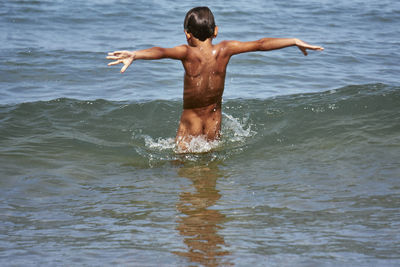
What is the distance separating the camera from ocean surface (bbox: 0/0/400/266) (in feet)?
12.8

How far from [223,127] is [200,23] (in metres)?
2.24

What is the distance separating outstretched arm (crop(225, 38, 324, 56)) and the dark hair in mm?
296

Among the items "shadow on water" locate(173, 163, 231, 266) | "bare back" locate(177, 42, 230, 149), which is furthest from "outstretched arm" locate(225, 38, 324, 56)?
"shadow on water" locate(173, 163, 231, 266)

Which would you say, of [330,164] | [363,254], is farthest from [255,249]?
[330,164]

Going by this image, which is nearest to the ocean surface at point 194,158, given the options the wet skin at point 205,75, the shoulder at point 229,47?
the wet skin at point 205,75

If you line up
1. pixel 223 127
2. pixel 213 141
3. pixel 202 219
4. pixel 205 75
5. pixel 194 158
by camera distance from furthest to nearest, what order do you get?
1. pixel 223 127
2. pixel 213 141
3. pixel 194 158
4. pixel 205 75
5. pixel 202 219

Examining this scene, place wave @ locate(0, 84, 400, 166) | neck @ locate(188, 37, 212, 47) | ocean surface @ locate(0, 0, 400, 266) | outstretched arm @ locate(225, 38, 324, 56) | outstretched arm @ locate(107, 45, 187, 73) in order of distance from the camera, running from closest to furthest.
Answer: ocean surface @ locate(0, 0, 400, 266), outstretched arm @ locate(107, 45, 187, 73), outstretched arm @ locate(225, 38, 324, 56), neck @ locate(188, 37, 212, 47), wave @ locate(0, 84, 400, 166)

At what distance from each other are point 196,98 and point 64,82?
183 inches

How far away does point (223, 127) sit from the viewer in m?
7.52

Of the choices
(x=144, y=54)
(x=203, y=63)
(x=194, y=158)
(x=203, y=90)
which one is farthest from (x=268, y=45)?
(x=194, y=158)

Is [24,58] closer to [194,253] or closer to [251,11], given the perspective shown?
[251,11]

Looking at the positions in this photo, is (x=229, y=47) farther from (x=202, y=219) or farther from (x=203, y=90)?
(x=202, y=219)

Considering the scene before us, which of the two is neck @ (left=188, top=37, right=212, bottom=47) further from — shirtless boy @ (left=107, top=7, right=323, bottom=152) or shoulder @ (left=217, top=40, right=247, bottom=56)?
shoulder @ (left=217, top=40, right=247, bottom=56)

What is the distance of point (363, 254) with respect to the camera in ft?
12.0
